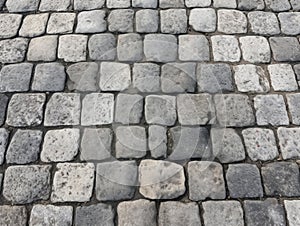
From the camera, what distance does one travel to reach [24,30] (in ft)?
11.8

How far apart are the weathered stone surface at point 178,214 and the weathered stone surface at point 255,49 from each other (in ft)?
4.94

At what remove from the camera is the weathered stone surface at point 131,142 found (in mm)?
2848

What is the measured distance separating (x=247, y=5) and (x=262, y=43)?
0.53m

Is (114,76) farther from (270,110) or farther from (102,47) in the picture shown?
(270,110)

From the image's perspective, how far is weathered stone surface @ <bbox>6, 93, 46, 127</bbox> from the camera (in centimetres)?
301

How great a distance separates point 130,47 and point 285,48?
1432 millimetres

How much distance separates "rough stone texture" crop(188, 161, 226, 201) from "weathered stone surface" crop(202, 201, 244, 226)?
0.06 m

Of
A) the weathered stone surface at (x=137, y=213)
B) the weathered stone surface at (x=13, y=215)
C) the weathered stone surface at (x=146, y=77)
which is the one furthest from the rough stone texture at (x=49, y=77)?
the weathered stone surface at (x=137, y=213)

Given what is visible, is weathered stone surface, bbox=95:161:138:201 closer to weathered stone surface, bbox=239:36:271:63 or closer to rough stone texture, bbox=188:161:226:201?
rough stone texture, bbox=188:161:226:201

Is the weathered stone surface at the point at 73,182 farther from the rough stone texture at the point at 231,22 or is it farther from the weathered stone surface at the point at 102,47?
the rough stone texture at the point at 231,22

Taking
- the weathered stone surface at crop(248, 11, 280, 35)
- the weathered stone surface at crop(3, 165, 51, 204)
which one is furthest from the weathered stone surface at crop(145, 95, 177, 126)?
the weathered stone surface at crop(248, 11, 280, 35)

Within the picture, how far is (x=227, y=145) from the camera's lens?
2.89m

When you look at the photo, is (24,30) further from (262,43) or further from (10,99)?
(262,43)

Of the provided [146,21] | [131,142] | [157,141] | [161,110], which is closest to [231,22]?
[146,21]
